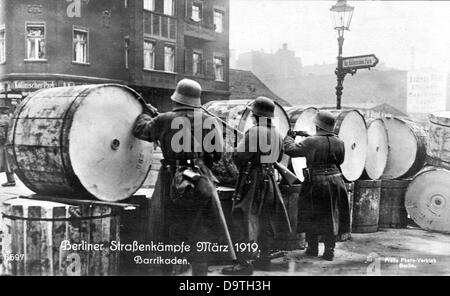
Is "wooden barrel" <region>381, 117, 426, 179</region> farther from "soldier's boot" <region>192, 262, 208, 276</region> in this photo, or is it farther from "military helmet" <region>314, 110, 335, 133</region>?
"soldier's boot" <region>192, 262, 208, 276</region>

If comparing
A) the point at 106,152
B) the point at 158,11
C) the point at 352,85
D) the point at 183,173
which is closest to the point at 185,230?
the point at 183,173

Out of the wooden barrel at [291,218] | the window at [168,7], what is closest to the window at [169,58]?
the window at [168,7]

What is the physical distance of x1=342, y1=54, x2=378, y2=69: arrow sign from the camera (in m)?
7.90

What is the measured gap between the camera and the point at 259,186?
201 inches

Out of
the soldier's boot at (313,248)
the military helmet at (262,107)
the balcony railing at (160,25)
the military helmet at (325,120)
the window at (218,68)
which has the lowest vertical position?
the soldier's boot at (313,248)

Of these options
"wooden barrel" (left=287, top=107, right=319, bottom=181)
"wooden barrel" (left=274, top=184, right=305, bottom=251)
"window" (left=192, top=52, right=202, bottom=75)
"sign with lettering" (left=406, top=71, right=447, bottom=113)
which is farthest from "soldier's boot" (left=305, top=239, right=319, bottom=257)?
"window" (left=192, top=52, right=202, bottom=75)

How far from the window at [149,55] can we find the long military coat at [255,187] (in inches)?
643

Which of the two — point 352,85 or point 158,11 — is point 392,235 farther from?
point 352,85

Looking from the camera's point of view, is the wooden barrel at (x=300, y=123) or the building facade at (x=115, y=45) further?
the building facade at (x=115, y=45)

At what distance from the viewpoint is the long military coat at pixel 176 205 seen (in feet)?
14.4

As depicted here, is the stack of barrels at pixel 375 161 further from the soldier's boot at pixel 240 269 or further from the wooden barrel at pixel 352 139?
the soldier's boot at pixel 240 269

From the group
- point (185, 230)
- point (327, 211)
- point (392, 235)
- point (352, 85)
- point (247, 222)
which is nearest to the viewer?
point (185, 230)

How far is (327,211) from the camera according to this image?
5836mm
